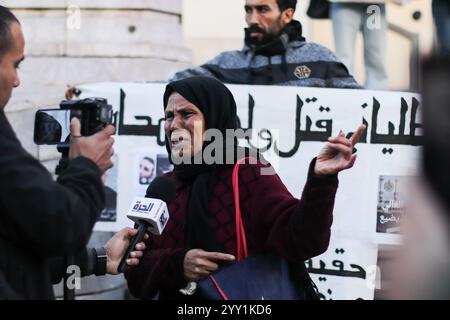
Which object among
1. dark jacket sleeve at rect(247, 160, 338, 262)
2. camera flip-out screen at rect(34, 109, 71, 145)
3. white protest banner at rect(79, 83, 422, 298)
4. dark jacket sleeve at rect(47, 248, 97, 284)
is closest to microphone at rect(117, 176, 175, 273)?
dark jacket sleeve at rect(47, 248, 97, 284)

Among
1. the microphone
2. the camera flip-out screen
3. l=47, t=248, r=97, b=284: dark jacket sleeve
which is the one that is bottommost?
l=47, t=248, r=97, b=284: dark jacket sleeve

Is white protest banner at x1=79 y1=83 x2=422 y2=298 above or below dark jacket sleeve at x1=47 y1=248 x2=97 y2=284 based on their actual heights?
above

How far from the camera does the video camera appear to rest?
284cm

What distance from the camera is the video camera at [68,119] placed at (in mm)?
2838

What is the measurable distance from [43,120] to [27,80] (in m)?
3.42

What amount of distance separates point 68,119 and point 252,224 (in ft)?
2.86

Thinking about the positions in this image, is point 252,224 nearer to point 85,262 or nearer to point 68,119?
point 85,262

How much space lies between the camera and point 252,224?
3449 mm

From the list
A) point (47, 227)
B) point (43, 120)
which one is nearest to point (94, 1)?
point (43, 120)

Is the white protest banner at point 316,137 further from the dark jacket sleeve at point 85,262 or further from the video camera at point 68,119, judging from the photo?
the video camera at point 68,119

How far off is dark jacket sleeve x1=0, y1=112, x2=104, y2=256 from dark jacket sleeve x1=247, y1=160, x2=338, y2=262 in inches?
35.0

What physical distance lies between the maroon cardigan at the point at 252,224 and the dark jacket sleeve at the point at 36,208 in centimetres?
89

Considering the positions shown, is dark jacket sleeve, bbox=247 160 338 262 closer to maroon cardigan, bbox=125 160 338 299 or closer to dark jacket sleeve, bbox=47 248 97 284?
maroon cardigan, bbox=125 160 338 299

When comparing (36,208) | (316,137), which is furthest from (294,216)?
(316,137)
